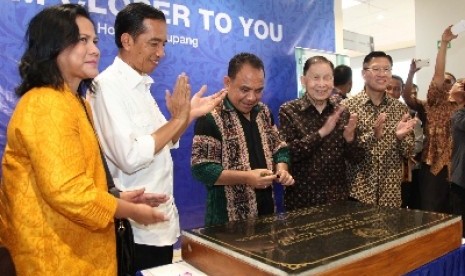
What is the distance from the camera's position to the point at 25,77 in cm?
107

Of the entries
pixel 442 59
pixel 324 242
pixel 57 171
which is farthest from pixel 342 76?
pixel 57 171

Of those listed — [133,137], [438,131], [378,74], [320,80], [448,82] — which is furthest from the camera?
[448,82]

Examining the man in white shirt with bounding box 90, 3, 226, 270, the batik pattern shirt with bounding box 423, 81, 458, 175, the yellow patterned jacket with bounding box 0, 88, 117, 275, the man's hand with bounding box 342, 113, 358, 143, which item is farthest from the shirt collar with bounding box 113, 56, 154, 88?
the batik pattern shirt with bounding box 423, 81, 458, 175

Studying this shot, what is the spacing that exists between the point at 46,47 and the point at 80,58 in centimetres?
9

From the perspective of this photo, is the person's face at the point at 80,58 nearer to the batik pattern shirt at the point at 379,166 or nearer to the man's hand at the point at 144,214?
the man's hand at the point at 144,214

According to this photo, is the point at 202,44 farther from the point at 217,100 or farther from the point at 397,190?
the point at 397,190

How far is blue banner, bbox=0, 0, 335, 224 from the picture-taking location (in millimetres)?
2289

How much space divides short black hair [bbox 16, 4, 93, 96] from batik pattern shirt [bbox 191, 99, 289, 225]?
76cm

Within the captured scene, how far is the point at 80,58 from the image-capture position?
1.12 meters

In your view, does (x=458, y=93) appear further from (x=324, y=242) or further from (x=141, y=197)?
(x=141, y=197)

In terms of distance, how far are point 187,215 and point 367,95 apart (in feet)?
5.09

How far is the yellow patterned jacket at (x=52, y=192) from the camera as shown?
95 centimetres

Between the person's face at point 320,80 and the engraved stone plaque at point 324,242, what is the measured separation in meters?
0.73

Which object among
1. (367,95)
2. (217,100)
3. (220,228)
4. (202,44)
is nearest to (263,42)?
(202,44)
